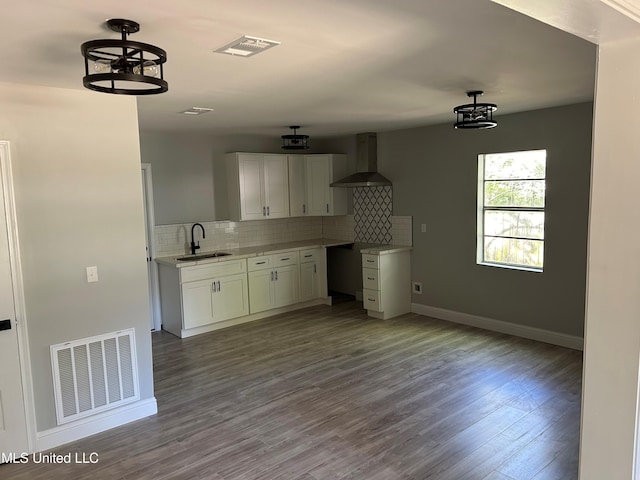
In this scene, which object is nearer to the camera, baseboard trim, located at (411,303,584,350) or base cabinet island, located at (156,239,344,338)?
baseboard trim, located at (411,303,584,350)

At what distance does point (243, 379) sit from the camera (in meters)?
Answer: 4.21

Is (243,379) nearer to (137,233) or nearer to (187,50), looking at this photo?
(137,233)

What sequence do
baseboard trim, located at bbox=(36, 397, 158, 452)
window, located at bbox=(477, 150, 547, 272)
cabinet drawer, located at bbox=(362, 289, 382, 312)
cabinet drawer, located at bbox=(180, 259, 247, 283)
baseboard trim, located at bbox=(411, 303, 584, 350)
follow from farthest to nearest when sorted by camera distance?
cabinet drawer, located at bbox=(362, 289, 382, 312) → cabinet drawer, located at bbox=(180, 259, 247, 283) → window, located at bbox=(477, 150, 547, 272) → baseboard trim, located at bbox=(411, 303, 584, 350) → baseboard trim, located at bbox=(36, 397, 158, 452)

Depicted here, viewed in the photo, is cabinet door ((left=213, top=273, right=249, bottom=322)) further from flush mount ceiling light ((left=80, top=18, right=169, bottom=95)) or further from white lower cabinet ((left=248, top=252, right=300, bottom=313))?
flush mount ceiling light ((left=80, top=18, right=169, bottom=95))

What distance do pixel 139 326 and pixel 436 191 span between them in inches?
151

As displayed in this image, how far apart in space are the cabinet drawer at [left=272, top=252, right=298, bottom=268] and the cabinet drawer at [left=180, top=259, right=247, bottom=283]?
1.59 feet

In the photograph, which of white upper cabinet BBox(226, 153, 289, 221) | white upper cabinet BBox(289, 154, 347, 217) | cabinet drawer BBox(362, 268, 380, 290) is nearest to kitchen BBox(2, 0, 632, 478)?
white upper cabinet BBox(226, 153, 289, 221)

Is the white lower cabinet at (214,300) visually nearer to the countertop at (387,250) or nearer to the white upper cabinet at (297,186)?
the white upper cabinet at (297,186)

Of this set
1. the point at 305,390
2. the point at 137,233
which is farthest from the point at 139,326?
the point at 305,390

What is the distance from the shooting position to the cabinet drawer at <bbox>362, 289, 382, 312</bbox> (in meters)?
5.93

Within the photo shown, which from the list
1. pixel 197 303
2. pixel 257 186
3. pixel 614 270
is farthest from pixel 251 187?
pixel 614 270

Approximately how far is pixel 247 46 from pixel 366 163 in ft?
13.6

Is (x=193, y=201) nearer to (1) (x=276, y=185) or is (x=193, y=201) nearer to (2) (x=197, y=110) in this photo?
(1) (x=276, y=185)

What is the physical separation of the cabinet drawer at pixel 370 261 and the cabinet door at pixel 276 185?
1413 millimetres
